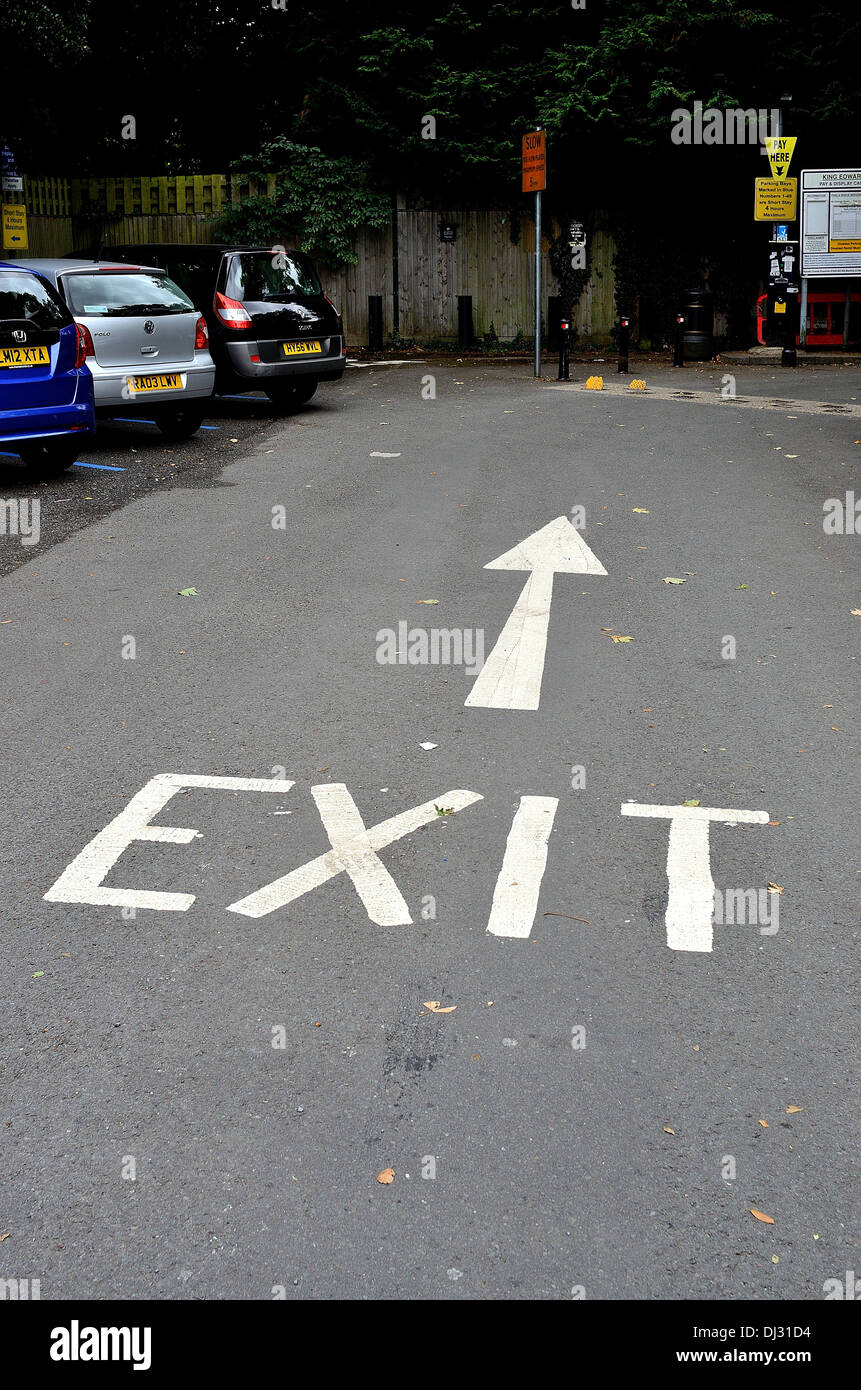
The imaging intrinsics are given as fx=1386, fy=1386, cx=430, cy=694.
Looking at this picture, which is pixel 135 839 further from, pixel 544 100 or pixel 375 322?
pixel 544 100

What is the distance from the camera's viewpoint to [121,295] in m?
13.3

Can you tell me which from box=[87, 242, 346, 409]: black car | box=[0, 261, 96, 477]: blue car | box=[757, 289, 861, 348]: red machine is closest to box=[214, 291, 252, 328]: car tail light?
box=[87, 242, 346, 409]: black car

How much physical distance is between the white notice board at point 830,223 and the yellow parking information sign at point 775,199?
1338 millimetres

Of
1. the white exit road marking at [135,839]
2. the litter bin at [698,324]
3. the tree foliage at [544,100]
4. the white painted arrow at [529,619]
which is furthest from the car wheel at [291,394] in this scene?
the white exit road marking at [135,839]

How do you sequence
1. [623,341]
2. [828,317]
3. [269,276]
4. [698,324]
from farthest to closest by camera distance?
1. [828,317]
2. [698,324]
3. [623,341]
4. [269,276]

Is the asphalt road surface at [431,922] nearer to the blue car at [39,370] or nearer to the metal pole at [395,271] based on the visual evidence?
the blue car at [39,370]

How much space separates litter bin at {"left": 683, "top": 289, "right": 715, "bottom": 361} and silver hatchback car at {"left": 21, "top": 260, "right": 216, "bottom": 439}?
12.3 metres

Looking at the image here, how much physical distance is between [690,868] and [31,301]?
29.2ft

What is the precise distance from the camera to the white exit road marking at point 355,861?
4461 millimetres

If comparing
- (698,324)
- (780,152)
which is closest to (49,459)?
(698,324)

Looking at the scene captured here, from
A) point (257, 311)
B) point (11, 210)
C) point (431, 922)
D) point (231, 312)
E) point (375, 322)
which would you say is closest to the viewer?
point (431, 922)

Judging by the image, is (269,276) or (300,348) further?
(300,348)

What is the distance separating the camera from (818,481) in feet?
39.3
